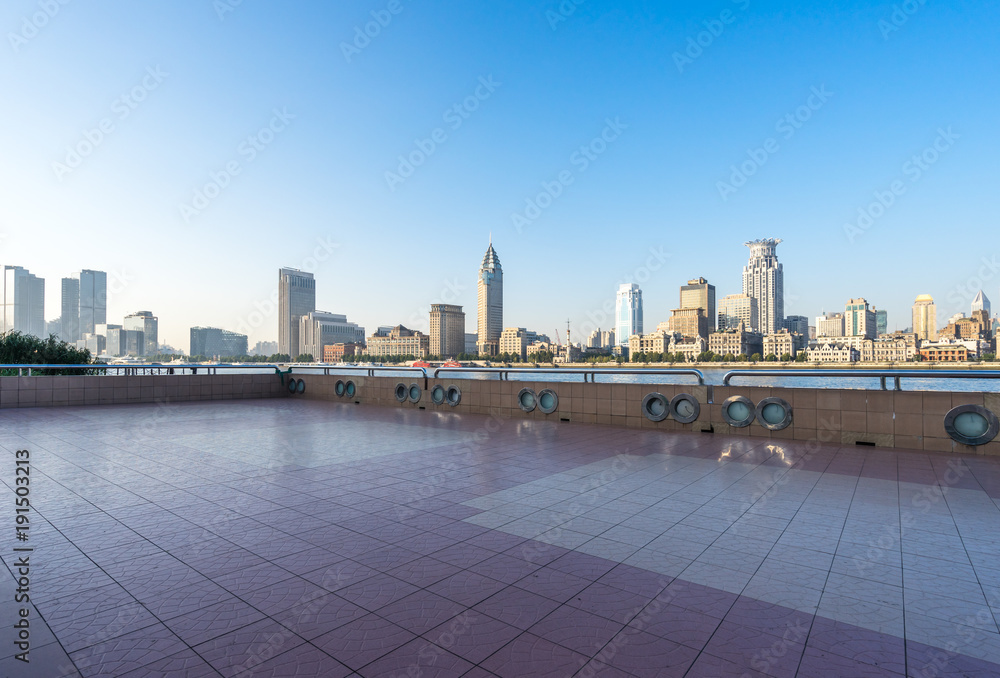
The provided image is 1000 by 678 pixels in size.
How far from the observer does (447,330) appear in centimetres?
10912

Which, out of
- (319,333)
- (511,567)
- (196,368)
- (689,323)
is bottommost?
(511,567)

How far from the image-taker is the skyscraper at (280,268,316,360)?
82188 millimetres

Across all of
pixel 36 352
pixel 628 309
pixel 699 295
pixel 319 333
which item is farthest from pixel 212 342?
pixel 699 295

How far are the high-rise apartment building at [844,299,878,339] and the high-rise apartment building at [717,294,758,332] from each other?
91.5 feet

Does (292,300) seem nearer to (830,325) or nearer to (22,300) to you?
(22,300)

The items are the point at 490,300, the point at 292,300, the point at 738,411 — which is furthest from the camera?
the point at 490,300

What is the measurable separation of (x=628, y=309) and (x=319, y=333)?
81893mm

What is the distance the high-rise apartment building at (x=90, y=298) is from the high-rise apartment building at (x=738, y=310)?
15433cm

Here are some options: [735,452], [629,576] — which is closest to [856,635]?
[629,576]

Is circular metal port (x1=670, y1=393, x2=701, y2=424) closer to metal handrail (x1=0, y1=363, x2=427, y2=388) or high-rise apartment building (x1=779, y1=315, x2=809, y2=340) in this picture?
metal handrail (x1=0, y1=363, x2=427, y2=388)

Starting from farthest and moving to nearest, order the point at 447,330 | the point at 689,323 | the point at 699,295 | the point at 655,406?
the point at 699,295
the point at 689,323
the point at 447,330
the point at 655,406

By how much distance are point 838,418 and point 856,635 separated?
6565 millimetres

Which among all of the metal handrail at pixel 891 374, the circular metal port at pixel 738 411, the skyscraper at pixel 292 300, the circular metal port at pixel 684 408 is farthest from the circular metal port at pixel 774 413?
the skyscraper at pixel 292 300

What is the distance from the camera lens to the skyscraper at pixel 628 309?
137 meters
